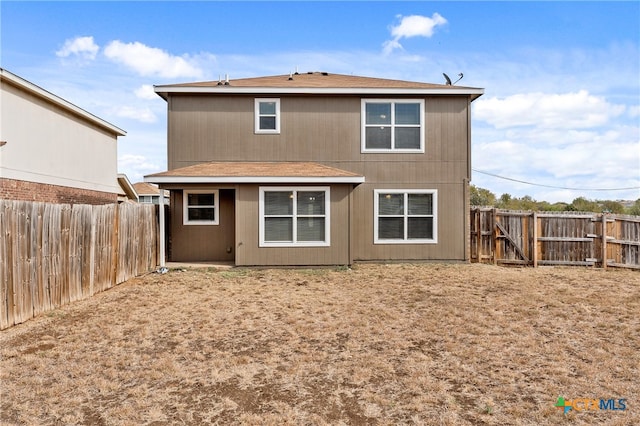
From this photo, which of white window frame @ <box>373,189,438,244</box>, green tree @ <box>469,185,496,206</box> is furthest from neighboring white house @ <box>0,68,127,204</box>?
green tree @ <box>469,185,496,206</box>

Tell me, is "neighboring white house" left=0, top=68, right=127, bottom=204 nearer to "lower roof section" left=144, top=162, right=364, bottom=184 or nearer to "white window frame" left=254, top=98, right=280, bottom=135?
"lower roof section" left=144, top=162, right=364, bottom=184

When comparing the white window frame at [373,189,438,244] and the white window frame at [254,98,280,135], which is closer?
the white window frame at [373,189,438,244]

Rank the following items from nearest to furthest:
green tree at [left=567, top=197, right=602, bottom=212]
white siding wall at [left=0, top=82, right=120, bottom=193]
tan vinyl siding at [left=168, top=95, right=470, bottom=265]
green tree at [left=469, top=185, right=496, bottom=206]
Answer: white siding wall at [left=0, top=82, right=120, bottom=193]
tan vinyl siding at [left=168, top=95, right=470, bottom=265]
green tree at [left=567, top=197, right=602, bottom=212]
green tree at [left=469, top=185, right=496, bottom=206]

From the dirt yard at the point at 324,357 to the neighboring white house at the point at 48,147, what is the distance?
5012 millimetres

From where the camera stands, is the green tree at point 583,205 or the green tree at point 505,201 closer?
the green tree at point 583,205

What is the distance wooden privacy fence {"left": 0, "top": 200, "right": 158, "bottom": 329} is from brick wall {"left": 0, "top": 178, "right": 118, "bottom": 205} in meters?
3.19

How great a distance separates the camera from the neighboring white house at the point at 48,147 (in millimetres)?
9781

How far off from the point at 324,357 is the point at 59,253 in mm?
5465

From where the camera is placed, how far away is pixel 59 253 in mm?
6887

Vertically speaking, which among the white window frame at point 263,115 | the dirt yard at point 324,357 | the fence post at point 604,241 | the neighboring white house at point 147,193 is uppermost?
the white window frame at point 263,115

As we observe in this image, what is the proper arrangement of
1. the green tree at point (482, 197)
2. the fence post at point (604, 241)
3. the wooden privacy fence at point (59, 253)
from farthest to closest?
the green tree at point (482, 197), the fence post at point (604, 241), the wooden privacy fence at point (59, 253)

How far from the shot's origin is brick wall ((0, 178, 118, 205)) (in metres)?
9.69

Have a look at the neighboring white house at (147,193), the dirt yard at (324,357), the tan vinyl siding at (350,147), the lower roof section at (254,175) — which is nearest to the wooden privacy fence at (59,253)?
the dirt yard at (324,357)

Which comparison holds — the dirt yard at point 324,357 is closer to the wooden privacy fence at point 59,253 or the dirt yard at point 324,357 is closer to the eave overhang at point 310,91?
the wooden privacy fence at point 59,253
